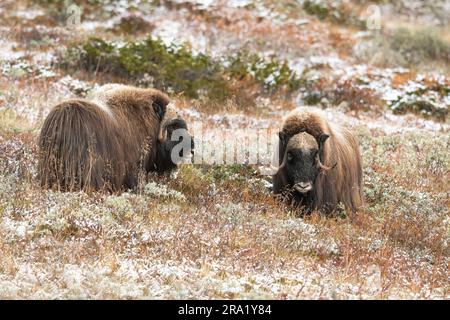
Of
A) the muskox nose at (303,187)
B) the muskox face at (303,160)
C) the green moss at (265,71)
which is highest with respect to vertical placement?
the muskox face at (303,160)

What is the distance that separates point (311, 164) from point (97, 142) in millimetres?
2643

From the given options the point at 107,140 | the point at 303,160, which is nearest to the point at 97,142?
the point at 107,140

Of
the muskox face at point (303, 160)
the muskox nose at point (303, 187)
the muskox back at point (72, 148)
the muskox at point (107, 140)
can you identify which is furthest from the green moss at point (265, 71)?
the muskox back at point (72, 148)

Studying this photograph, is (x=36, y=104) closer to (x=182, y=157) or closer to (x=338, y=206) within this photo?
(x=182, y=157)

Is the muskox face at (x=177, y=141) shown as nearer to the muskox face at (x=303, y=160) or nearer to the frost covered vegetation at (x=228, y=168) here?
the frost covered vegetation at (x=228, y=168)

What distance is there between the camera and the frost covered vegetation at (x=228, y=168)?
632cm

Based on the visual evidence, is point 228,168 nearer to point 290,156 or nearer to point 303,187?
point 290,156

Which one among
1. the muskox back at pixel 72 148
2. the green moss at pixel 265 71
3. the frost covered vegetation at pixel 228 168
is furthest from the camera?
the green moss at pixel 265 71

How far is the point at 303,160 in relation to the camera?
29.2ft

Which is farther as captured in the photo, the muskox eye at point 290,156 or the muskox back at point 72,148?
the muskox eye at point 290,156

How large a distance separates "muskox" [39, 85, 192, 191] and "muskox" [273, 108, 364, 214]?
1.51 meters

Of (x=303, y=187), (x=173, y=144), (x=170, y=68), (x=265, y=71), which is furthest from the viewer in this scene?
(x=265, y=71)

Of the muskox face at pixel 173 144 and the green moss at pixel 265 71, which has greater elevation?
the muskox face at pixel 173 144

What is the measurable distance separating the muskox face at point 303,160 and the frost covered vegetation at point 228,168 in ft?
1.26
